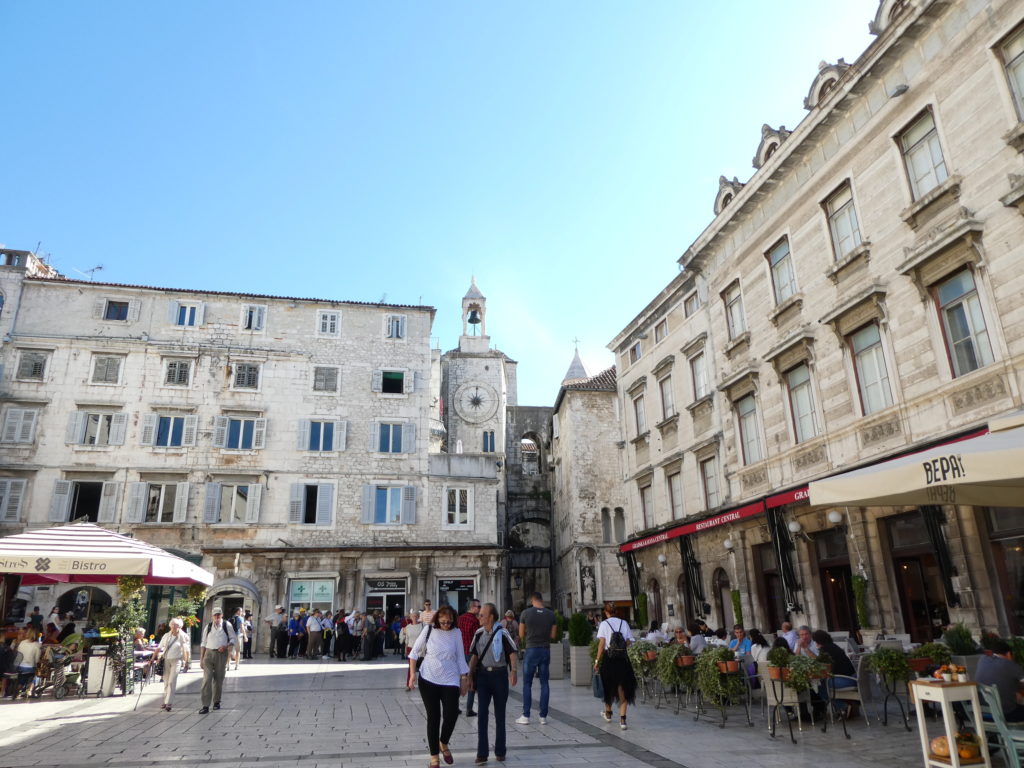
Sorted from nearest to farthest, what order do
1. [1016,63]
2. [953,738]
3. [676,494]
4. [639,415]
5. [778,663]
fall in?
[953,738], [778,663], [1016,63], [676,494], [639,415]

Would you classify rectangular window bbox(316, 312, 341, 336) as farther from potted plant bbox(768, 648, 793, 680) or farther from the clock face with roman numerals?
potted plant bbox(768, 648, 793, 680)

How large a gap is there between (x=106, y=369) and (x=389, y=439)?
481 inches

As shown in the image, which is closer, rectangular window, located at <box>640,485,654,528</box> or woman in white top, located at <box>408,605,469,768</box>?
woman in white top, located at <box>408,605,469,768</box>

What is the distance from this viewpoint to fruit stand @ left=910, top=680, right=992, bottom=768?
5953 mm

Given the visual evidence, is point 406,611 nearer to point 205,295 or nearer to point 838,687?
point 205,295

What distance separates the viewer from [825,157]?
1541cm

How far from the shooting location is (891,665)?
8562mm

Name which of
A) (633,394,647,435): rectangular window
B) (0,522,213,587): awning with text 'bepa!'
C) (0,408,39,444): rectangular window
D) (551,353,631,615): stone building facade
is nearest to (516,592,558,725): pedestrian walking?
(0,522,213,587): awning with text 'bepa!'

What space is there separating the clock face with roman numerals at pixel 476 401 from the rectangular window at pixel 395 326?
16.9 meters

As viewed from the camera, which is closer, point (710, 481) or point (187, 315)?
point (710, 481)

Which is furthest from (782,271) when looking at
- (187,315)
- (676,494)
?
(187,315)

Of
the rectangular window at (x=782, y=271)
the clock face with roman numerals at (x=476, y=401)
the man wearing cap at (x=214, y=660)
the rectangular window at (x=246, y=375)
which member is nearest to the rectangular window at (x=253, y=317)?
the rectangular window at (x=246, y=375)

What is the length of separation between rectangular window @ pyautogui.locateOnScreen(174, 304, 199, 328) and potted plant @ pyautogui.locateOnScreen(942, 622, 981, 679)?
99.6 feet

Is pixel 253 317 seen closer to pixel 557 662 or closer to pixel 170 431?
pixel 170 431
